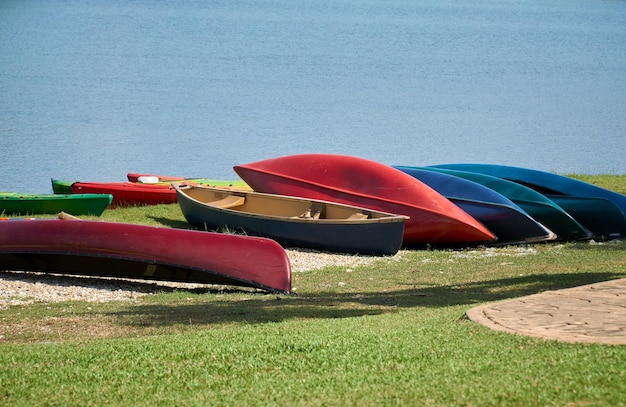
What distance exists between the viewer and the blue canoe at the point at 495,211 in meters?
16.0

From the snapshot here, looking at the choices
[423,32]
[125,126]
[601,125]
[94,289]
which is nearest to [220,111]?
[125,126]

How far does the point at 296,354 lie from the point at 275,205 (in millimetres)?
10088

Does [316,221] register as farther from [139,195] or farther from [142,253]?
[139,195]

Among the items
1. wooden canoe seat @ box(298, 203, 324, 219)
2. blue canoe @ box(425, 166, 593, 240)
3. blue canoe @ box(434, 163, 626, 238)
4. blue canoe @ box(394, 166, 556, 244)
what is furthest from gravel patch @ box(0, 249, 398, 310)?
blue canoe @ box(434, 163, 626, 238)

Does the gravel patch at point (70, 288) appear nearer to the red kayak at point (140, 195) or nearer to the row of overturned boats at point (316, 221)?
the row of overturned boats at point (316, 221)

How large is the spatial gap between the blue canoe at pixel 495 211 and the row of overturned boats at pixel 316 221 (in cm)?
2

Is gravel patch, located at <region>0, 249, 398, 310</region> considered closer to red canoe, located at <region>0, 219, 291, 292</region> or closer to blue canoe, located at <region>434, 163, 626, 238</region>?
red canoe, located at <region>0, 219, 291, 292</region>

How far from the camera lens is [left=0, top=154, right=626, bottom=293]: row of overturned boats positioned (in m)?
12.1

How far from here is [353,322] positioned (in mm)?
8992

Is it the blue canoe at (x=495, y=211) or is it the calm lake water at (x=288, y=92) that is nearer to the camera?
the blue canoe at (x=495, y=211)

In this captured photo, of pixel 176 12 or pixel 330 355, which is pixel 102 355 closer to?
pixel 330 355

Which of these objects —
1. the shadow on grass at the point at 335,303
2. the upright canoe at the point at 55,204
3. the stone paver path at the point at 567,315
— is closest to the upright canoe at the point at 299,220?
the upright canoe at the point at 55,204

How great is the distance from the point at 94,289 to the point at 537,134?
27.5 metres

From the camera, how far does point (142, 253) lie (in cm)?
1205
